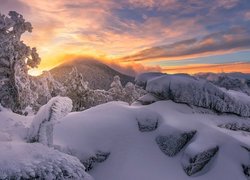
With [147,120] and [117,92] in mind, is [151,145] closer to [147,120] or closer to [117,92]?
[147,120]

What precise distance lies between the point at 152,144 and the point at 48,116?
1133 cm

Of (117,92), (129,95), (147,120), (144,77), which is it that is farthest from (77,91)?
(147,120)

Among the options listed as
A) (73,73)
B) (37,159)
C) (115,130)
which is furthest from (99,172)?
(73,73)

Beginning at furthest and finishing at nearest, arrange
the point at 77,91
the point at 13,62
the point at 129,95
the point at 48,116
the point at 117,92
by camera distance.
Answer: the point at 129,95 < the point at 117,92 < the point at 77,91 < the point at 13,62 < the point at 48,116

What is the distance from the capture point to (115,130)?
50.8 ft

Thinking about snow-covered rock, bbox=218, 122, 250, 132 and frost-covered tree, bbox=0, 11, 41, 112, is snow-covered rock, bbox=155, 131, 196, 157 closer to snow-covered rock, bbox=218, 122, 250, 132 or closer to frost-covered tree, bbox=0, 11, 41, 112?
snow-covered rock, bbox=218, 122, 250, 132

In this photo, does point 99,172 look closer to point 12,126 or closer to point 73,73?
point 12,126

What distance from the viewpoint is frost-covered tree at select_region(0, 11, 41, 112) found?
2283 centimetres

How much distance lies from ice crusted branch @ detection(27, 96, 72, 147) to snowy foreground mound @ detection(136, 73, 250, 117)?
530 inches

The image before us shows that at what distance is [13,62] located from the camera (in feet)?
76.6

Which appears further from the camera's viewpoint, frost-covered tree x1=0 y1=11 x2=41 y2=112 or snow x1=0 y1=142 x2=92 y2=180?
frost-covered tree x1=0 y1=11 x2=41 y2=112

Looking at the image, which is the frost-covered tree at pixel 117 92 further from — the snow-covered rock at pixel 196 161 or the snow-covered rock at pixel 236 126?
the snow-covered rock at pixel 196 161

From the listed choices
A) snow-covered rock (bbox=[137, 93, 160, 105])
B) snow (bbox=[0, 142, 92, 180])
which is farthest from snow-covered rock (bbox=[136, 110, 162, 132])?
snow (bbox=[0, 142, 92, 180])

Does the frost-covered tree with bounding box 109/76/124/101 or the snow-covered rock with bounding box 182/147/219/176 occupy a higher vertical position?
the snow-covered rock with bounding box 182/147/219/176
